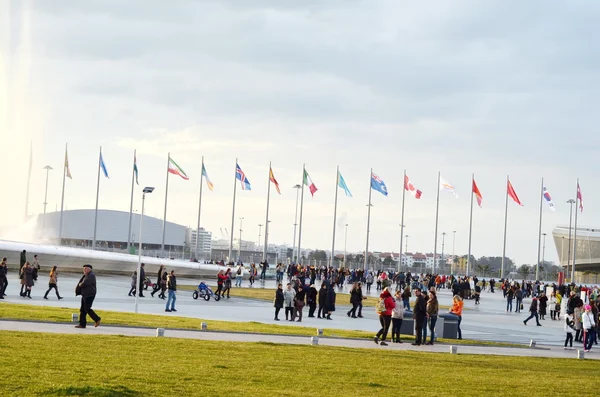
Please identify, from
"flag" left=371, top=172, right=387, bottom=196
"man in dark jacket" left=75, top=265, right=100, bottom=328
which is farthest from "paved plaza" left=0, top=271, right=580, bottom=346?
"flag" left=371, top=172, right=387, bottom=196

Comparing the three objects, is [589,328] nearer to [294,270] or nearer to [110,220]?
[294,270]

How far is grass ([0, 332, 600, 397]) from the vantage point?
11852 millimetres

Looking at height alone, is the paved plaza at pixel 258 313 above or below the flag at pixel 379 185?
below

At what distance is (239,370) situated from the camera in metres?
14.7

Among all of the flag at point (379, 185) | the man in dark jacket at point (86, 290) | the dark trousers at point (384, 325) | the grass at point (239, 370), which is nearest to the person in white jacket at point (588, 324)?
the grass at point (239, 370)

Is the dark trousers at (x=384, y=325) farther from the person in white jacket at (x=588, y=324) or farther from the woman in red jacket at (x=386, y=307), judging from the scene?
the person in white jacket at (x=588, y=324)

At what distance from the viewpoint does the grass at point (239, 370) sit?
Answer: 38.9 ft

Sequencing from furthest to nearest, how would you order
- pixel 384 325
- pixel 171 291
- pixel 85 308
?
pixel 171 291 < pixel 384 325 < pixel 85 308

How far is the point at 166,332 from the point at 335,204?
67.1 m

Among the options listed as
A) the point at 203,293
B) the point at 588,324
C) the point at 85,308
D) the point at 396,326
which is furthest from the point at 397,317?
the point at 203,293

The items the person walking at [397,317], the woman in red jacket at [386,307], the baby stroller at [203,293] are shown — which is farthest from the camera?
the baby stroller at [203,293]

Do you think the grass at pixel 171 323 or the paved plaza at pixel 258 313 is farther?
the paved plaza at pixel 258 313

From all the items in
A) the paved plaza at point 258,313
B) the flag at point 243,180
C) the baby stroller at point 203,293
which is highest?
the flag at point 243,180

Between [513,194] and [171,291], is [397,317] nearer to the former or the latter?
[171,291]
